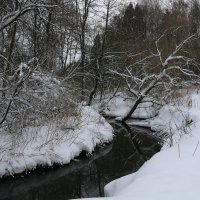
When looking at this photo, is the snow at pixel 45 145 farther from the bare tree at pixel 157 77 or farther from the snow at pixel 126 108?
the snow at pixel 126 108

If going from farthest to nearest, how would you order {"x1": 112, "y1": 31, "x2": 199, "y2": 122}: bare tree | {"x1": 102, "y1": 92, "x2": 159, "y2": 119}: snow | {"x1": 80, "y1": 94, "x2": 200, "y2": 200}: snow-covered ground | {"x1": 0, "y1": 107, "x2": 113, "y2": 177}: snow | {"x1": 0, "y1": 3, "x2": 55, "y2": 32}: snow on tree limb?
{"x1": 102, "y1": 92, "x2": 159, "y2": 119}: snow, {"x1": 112, "y1": 31, "x2": 199, "y2": 122}: bare tree, {"x1": 0, "y1": 3, "x2": 55, "y2": 32}: snow on tree limb, {"x1": 0, "y1": 107, "x2": 113, "y2": 177}: snow, {"x1": 80, "y1": 94, "x2": 200, "y2": 200}: snow-covered ground

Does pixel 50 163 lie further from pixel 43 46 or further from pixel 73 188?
pixel 43 46

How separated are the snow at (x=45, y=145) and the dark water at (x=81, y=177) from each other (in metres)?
0.26

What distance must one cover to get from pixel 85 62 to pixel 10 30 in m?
7.51

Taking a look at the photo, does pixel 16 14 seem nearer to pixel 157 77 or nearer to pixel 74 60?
pixel 157 77

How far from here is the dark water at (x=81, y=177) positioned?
8.24m

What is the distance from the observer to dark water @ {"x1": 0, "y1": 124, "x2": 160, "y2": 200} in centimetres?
824

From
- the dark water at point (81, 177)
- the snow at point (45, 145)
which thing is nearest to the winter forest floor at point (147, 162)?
the snow at point (45, 145)

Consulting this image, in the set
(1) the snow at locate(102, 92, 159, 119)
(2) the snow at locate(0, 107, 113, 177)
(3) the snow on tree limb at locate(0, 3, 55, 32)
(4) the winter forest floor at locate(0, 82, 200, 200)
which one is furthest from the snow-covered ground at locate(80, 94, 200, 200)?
(1) the snow at locate(102, 92, 159, 119)

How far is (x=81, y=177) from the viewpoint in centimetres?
960

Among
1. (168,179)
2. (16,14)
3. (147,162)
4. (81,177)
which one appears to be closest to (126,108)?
(81,177)

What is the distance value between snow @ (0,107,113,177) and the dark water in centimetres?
26

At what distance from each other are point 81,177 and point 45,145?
1276mm

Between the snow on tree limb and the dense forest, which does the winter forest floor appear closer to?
the dense forest
